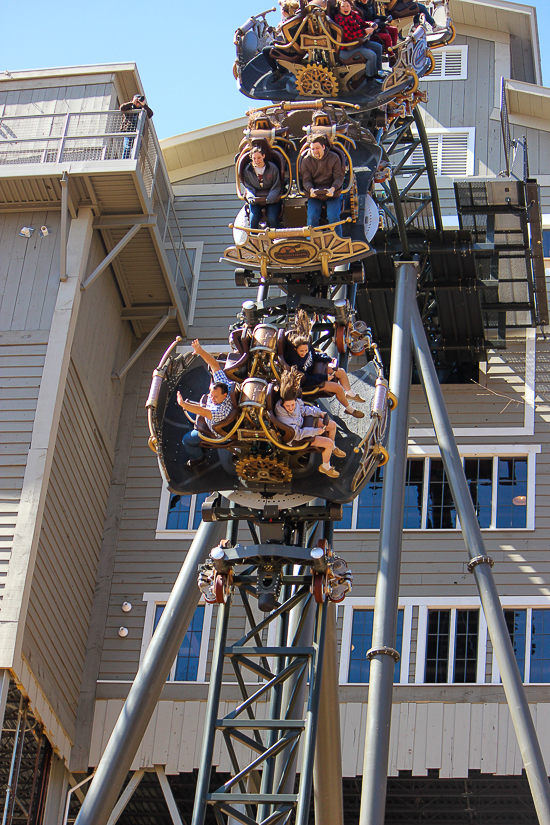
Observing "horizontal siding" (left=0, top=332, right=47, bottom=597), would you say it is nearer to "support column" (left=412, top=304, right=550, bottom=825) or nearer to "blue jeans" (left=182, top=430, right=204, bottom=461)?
"blue jeans" (left=182, top=430, right=204, bottom=461)

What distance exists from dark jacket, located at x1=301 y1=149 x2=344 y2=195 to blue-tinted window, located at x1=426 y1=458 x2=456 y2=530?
28.6 ft

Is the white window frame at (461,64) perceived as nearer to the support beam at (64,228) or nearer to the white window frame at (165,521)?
the support beam at (64,228)

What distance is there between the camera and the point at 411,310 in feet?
66.3

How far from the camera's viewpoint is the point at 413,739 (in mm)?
21422

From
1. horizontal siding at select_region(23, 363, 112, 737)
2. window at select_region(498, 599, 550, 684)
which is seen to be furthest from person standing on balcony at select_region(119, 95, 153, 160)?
window at select_region(498, 599, 550, 684)

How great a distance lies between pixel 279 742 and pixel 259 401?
400 centimetres

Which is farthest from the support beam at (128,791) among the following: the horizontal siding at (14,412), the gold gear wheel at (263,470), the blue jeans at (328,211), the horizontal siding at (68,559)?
the blue jeans at (328,211)

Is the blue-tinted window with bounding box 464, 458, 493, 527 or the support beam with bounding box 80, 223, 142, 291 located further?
the blue-tinted window with bounding box 464, 458, 493, 527

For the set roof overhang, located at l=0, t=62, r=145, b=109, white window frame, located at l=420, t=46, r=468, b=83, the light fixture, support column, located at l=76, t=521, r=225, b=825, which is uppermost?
white window frame, located at l=420, t=46, r=468, b=83

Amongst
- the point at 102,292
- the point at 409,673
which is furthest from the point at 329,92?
the point at 409,673

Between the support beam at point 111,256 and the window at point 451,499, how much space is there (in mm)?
6824

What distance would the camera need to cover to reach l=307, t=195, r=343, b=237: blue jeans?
1709cm

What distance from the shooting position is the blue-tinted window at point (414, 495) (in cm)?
2373

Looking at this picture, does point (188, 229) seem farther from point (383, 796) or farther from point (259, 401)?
point (383, 796)
